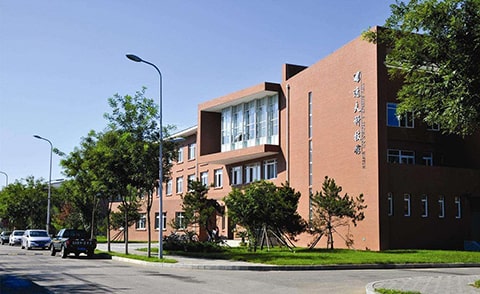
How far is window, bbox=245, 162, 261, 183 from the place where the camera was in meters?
46.0

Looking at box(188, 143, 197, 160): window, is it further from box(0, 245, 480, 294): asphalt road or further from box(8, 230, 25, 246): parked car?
box(0, 245, 480, 294): asphalt road

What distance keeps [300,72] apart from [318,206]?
12.5 m

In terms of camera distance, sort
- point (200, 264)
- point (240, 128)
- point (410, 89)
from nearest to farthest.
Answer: point (410, 89) < point (200, 264) < point (240, 128)

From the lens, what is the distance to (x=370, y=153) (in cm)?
3222

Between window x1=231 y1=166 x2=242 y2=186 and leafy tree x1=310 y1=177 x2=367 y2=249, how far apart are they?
51.4 ft

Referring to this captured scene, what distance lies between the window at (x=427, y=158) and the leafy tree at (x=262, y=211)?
30.6 ft

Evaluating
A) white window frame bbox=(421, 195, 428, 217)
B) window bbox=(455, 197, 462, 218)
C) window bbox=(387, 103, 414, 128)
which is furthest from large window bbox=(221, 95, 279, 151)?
window bbox=(455, 197, 462, 218)

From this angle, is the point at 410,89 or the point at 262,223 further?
the point at 262,223

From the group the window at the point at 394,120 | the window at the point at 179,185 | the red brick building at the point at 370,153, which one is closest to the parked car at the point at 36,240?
the red brick building at the point at 370,153

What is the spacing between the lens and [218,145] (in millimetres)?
51344

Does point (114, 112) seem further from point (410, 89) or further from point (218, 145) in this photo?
point (218, 145)

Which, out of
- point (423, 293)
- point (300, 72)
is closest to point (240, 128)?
point (300, 72)

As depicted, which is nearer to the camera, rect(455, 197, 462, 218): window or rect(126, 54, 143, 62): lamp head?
rect(126, 54, 143, 62): lamp head

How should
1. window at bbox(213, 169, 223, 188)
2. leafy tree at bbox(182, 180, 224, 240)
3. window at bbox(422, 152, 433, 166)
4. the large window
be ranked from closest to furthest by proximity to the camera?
1. leafy tree at bbox(182, 180, 224, 240)
2. window at bbox(422, 152, 433, 166)
3. the large window
4. window at bbox(213, 169, 223, 188)
